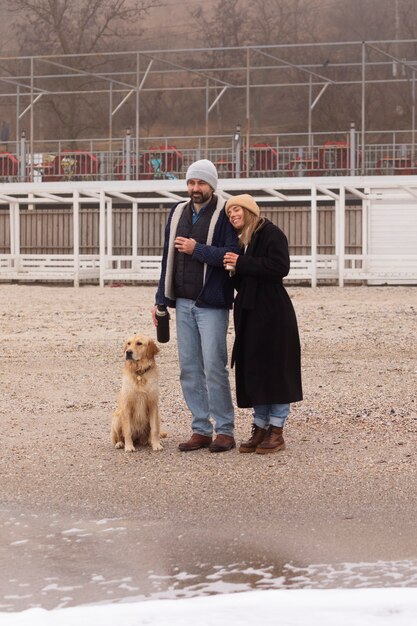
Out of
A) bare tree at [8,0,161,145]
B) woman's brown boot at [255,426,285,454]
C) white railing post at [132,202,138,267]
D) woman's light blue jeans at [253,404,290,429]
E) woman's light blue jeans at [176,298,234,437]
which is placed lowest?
woman's brown boot at [255,426,285,454]

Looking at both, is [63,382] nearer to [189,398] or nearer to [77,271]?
[189,398]

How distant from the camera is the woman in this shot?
715 centimetres

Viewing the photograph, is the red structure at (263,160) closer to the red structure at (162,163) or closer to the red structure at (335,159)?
the red structure at (335,159)

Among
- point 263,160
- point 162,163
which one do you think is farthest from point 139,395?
point 162,163

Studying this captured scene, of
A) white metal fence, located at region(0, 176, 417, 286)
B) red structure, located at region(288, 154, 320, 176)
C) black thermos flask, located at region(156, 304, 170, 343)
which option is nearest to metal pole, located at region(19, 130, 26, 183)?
white metal fence, located at region(0, 176, 417, 286)

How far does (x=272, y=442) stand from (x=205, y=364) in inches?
23.5

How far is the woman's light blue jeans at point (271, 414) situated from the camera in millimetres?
7293

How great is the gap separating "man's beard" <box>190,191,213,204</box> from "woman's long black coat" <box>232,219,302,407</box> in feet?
1.14

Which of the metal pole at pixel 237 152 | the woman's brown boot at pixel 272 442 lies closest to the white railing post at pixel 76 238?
the metal pole at pixel 237 152

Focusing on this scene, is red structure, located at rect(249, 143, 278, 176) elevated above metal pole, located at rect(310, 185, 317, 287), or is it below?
above

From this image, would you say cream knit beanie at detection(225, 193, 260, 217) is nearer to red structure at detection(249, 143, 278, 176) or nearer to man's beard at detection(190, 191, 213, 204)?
man's beard at detection(190, 191, 213, 204)

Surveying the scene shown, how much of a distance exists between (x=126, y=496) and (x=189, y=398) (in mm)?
1286

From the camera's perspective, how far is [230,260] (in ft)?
23.2

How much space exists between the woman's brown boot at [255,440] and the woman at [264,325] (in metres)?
0.03
